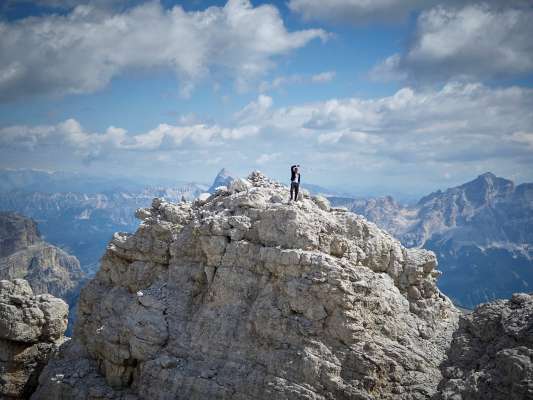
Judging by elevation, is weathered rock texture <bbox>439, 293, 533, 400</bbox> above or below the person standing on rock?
below

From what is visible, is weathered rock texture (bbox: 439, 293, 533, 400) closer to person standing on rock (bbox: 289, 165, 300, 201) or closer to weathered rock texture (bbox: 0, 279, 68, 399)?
person standing on rock (bbox: 289, 165, 300, 201)

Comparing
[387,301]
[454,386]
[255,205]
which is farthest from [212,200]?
[454,386]

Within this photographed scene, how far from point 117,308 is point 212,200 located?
12.6 meters

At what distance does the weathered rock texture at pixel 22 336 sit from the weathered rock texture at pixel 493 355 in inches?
1501

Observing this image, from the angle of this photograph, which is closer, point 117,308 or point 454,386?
point 454,386

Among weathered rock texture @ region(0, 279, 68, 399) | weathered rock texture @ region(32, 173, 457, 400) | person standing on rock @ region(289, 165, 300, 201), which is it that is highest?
person standing on rock @ region(289, 165, 300, 201)

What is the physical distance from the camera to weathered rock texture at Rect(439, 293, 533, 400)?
21141mm

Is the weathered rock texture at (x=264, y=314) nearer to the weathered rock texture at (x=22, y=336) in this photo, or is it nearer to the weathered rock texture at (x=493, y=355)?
the weathered rock texture at (x=493, y=355)

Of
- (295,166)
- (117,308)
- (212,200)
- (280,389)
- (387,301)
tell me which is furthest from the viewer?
(212,200)

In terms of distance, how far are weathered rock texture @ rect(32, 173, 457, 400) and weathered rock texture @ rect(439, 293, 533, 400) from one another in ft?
7.46

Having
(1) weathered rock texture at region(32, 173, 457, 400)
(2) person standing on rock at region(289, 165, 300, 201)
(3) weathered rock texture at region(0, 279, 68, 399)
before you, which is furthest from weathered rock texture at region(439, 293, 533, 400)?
(3) weathered rock texture at region(0, 279, 68, 399)

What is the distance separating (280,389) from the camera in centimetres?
2655

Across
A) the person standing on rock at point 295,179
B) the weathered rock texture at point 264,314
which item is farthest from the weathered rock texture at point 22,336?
the person standing on rock at point 295,179

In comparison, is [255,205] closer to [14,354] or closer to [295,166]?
[295,166]
